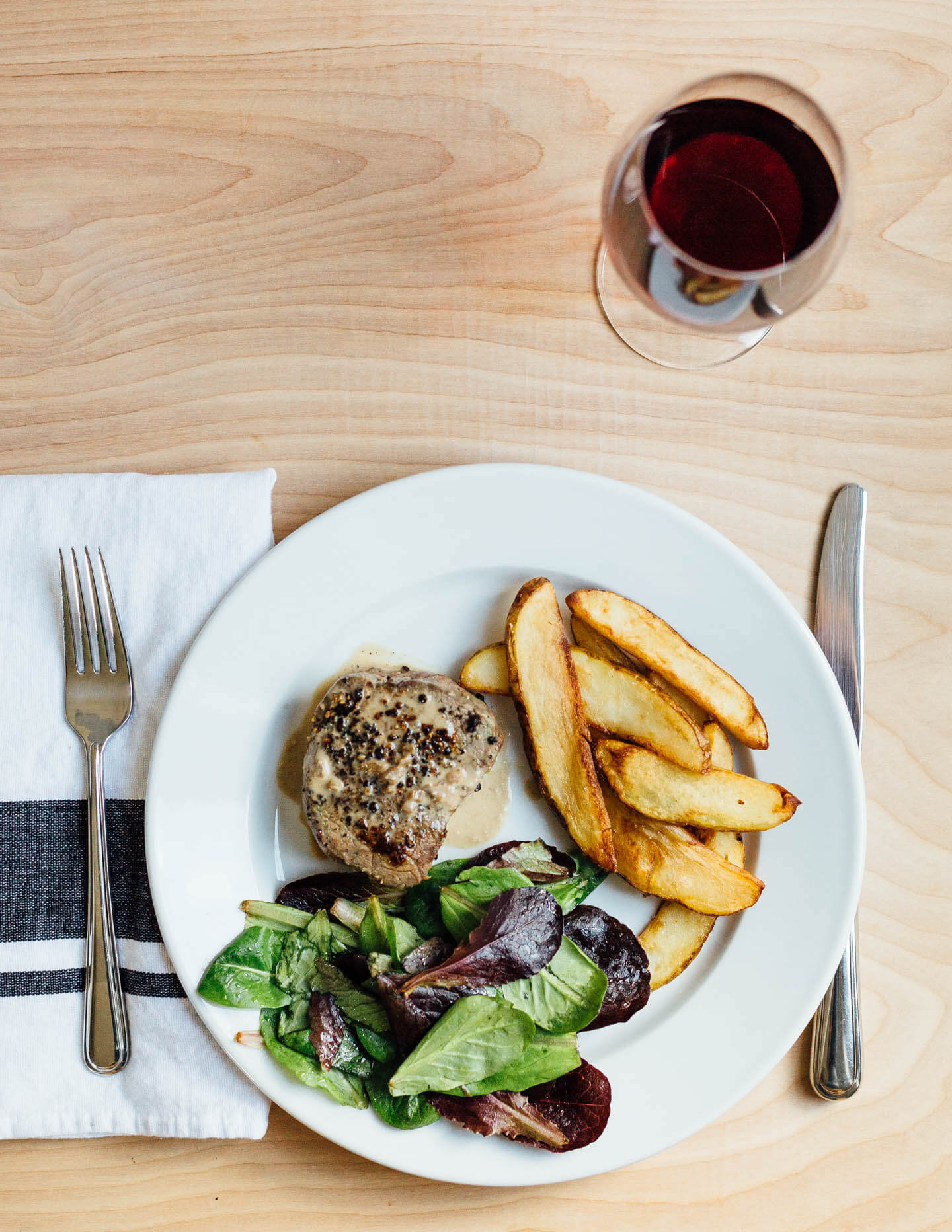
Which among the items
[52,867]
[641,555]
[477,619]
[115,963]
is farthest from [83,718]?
[641,555]

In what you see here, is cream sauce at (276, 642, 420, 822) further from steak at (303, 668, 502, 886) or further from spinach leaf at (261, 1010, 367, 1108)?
spinach leaf at (261, 1010, 367, 1108)

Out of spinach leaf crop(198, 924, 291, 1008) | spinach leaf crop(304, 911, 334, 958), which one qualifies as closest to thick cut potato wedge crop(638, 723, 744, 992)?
spinach leaf crop(304, 911, 334, 958)

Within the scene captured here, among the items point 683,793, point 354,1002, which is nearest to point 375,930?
point 354,1002

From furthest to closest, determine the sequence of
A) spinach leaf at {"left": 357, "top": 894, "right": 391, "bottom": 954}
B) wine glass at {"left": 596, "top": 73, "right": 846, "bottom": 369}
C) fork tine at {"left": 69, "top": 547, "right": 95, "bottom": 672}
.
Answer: fork tine at {"left": 69, "top": 547, "right": 95, "bottom": 672}, spinach leaf at {"left": 357, "top": 894, "right": 391, "bottom": 954}, wine glass at {"left": 596, "top": 73, "right": 846, "bottom": 369}

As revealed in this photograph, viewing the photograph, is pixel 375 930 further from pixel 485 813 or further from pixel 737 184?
pixel 737 184

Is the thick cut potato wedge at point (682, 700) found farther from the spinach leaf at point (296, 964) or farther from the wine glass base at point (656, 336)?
the spinach leaf at point (296, 964)
